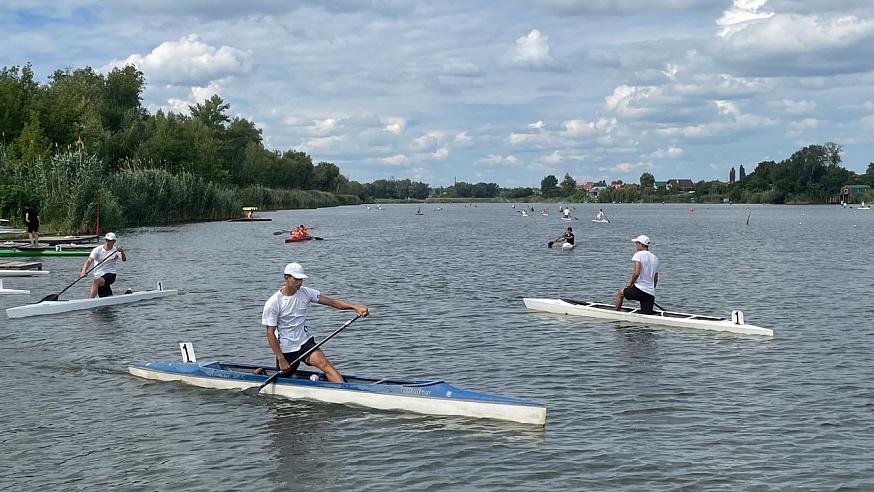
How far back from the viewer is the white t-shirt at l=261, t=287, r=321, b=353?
1338 centimetres

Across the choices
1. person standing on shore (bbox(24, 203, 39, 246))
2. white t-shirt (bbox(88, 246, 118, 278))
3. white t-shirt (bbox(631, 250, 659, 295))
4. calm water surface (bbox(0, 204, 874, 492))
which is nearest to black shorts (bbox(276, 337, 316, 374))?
calm water surface (bbox(0, 204, 874, 492))

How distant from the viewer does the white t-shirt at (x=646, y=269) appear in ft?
67.5

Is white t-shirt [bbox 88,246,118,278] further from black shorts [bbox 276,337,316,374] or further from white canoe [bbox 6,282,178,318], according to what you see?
black shorts [bbox 276,337,316,374]

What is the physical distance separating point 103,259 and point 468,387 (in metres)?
13.1

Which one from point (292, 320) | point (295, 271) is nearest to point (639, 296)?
point (292, 320)

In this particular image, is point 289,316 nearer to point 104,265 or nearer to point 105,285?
point 104,265

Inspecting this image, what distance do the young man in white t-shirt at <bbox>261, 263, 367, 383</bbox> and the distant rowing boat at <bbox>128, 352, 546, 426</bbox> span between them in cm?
26

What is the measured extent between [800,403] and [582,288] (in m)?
17.7

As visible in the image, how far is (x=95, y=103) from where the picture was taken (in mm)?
97438

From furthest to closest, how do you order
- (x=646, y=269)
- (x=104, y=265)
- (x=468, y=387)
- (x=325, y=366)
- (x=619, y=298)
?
(x=104, y=265), (x=619, y=298), (x=646, y=269), (x=468, y=387), (x=325, y=366)

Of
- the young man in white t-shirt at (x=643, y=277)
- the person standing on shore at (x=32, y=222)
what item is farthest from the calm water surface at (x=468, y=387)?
the person standing on shore at (x=32, y=222)

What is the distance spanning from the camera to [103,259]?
78.0 ft

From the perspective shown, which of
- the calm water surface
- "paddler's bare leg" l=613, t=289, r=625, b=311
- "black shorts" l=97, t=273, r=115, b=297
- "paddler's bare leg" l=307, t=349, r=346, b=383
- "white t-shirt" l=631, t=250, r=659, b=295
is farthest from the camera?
"black shorts" l=97, t=273, r=115, b=297

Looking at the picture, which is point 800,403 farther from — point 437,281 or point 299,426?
point 437,281
